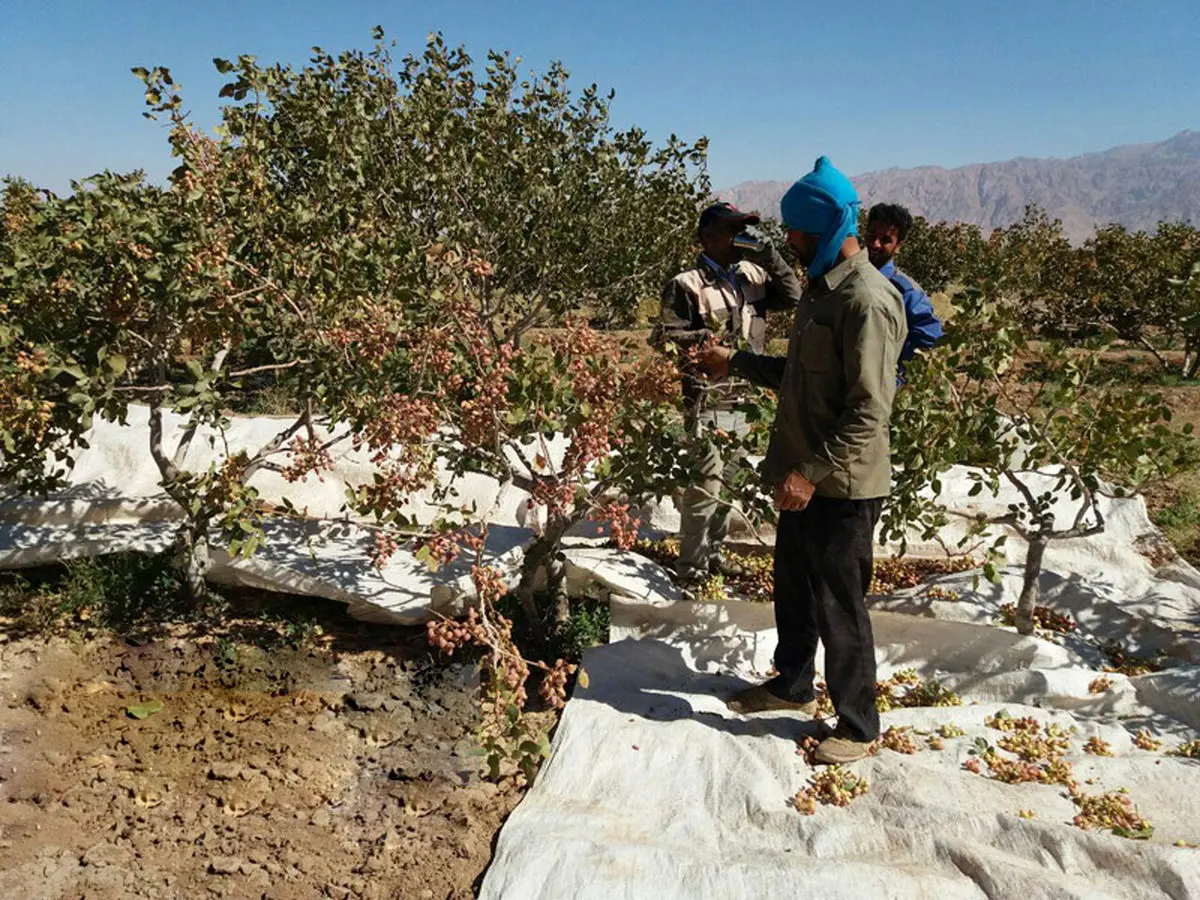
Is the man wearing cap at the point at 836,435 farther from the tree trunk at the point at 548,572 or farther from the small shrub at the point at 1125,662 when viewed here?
the small shrub at the point at 1125,662

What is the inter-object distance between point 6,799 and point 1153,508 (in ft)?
23.3

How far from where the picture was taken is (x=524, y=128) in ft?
24.6

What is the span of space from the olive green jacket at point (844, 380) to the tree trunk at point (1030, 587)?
152 centimetres

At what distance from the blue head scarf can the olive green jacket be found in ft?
0.22

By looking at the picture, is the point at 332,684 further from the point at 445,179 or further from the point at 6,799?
the point at 445,179

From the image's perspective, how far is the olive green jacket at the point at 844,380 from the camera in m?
2.64

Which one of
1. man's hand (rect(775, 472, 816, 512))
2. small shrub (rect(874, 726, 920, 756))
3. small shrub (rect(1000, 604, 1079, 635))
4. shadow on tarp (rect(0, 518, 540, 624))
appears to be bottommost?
small shrub (rect(874, 726, 920, 756))

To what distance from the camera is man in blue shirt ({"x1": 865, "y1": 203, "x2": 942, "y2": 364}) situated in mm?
3764

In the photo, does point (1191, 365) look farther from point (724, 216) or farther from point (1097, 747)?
point (1097, 747)

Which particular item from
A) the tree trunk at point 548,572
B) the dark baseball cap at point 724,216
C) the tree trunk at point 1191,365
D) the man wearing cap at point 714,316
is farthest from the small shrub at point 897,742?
the tree trunk at point 1191,365

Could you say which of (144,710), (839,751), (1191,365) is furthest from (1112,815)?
(1191,365)

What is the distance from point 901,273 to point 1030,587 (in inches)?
64.5

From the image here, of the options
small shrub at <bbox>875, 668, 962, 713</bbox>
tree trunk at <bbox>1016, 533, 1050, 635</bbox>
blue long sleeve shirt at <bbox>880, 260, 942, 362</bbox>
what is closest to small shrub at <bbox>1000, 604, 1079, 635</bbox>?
tree trunk at <bbox>1016, 533, 1050, 635</bbox>

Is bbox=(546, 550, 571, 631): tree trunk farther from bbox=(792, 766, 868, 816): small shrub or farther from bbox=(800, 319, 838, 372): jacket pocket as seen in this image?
bbox=(800, 319, 838, 372): jacket pocket
